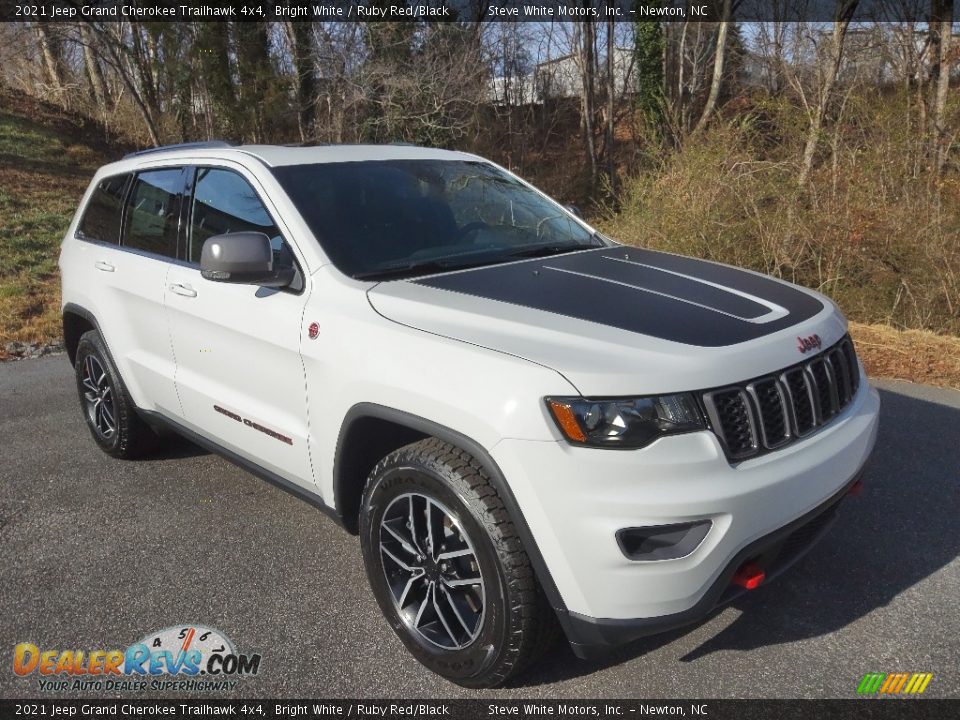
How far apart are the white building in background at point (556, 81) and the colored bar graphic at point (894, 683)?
24988mm

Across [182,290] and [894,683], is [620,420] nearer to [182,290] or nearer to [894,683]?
[894,683]

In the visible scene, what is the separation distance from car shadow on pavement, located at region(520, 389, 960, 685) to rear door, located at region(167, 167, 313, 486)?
1.41m

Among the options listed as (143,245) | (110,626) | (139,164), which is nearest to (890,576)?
(110,626)

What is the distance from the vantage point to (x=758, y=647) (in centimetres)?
291

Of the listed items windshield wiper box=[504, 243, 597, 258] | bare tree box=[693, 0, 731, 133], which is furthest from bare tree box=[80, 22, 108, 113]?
windshield wiper box=[504, 243, 597, 258]

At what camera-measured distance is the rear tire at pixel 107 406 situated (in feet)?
15.1

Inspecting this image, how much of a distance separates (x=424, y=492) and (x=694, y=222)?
689 centimetres

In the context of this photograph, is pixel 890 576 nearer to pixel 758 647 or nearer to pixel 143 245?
pixel 758 647

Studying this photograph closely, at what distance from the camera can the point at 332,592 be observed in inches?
134

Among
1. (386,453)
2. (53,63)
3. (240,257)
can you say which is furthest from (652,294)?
(53,63)

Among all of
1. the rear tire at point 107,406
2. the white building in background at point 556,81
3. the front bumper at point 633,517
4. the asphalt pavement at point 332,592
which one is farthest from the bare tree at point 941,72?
the white building in background at point 556,81

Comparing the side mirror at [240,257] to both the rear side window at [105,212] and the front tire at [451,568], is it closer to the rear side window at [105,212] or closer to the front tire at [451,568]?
the front tire at [451,568]

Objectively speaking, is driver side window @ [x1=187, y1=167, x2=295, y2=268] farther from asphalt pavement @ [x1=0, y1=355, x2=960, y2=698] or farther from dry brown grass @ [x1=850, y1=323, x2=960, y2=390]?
dry brown grass @ [x1=850, y1=323, x2=960, y2=390]

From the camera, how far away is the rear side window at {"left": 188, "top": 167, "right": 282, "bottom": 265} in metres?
3.48
